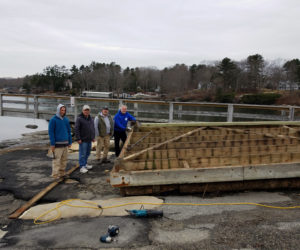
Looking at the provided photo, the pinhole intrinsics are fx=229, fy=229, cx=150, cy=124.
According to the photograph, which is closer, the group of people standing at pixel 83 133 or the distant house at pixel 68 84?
the group of people standing at pixel 83 133

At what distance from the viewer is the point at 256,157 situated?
4125 millimetres

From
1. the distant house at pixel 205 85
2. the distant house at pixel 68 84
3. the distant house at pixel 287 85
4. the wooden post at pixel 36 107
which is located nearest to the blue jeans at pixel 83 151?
the wooden post at pixel 36 107

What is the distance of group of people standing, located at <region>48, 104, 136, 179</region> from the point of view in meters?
4.99

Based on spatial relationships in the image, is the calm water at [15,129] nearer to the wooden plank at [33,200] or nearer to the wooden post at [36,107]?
the wooden post at [36,107]

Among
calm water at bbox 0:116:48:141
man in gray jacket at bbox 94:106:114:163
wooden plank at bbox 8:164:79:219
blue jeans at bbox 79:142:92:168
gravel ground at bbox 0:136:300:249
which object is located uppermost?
man in gray jacket at bbox 94:106:114:163

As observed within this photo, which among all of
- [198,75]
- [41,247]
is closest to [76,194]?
[41,247]

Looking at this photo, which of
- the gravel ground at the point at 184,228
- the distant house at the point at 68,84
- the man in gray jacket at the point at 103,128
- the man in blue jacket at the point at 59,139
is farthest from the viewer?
the distant house at the point at 68,84

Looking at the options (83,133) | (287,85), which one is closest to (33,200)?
(83,133)

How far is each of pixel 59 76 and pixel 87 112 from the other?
306 feet

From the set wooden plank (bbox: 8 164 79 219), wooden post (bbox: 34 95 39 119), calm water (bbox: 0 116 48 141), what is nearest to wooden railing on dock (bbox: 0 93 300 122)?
wooden post (bbox: 34 95 39 119)

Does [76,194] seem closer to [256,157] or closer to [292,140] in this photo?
[256,157]

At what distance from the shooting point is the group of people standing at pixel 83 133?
196 inches

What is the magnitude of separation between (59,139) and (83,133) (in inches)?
27.8

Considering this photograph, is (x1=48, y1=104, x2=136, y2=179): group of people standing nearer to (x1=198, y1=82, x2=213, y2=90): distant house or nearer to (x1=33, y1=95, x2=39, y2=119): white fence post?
(x1=33, y1=95, x2=39, y2=119): white fence post
